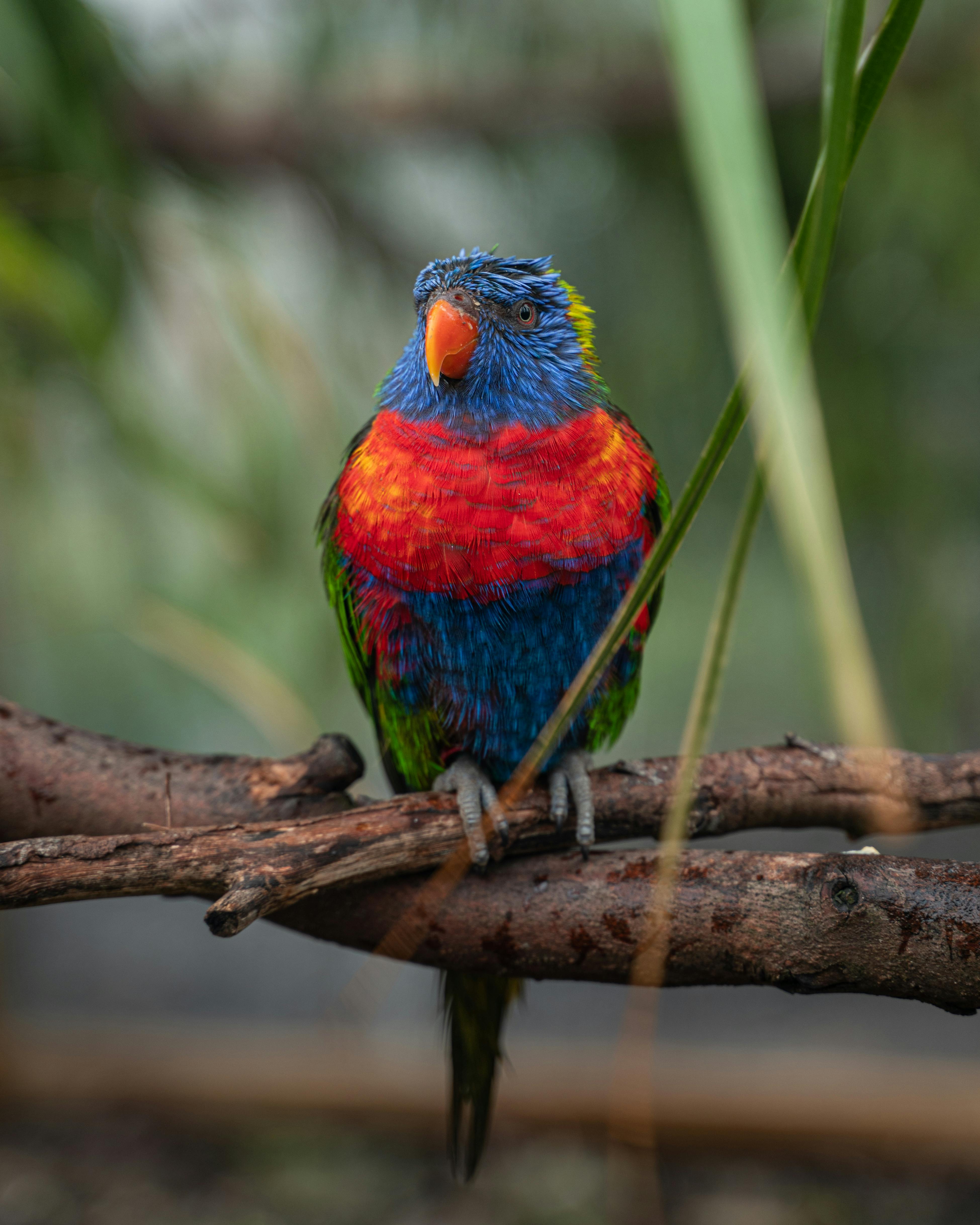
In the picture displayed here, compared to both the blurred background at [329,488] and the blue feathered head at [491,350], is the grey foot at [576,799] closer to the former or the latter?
the blue feathered head at [491,350]

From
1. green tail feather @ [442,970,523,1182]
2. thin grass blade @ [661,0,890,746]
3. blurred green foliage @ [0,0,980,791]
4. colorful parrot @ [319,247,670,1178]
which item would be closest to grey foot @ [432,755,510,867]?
colorful parrot @ [319,247,670,1178]

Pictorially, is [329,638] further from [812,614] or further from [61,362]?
[812,614]

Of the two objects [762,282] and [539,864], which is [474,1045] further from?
[762,282]

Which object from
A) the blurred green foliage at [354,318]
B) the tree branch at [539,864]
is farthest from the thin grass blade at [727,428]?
the blurred green foliage at [354,318]

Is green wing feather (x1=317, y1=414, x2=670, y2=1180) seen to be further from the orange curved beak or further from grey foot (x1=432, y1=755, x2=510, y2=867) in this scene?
the orange curved beak

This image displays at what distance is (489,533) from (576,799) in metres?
0.38

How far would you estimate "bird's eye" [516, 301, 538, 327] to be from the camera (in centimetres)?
102

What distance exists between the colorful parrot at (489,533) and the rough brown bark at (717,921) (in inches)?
3.3

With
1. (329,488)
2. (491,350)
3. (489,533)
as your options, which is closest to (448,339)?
(491,350)

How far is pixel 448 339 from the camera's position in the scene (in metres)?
0.95

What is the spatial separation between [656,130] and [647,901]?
2017 millimetres

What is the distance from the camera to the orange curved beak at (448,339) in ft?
3.11

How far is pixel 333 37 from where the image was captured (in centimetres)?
195

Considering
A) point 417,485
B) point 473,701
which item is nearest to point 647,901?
point 473,701
